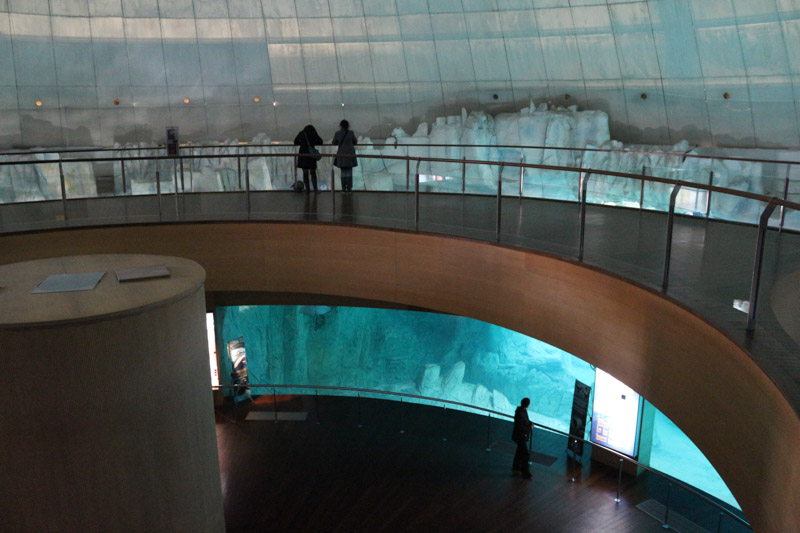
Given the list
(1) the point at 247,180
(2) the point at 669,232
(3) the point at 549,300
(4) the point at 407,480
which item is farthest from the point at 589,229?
(1) the point at 247,180

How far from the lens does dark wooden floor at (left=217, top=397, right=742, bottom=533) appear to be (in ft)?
31.4

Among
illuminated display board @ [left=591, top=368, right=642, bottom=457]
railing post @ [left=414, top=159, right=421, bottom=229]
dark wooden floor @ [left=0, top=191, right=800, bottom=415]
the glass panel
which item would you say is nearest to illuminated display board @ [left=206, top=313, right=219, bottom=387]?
dark wooden floor @ [left=0, top=191, right=800, bottom=415]

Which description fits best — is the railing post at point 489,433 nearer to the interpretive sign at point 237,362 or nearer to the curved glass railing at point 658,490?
the curved glass railing at point 658,490

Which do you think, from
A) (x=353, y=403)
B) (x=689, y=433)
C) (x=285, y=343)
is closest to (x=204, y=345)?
(x=689, y=433)

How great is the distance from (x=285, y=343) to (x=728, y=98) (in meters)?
17.2

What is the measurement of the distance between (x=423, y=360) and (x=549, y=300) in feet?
67.3

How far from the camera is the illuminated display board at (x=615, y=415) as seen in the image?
1102cm

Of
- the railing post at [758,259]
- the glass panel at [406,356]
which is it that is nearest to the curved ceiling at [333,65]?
the glass panel at [406,356]

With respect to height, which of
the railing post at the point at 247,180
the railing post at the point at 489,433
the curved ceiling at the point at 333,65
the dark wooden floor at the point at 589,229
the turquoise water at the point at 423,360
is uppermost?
the curved ceiling at the point at 333,65

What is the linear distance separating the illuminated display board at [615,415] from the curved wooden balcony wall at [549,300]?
2.76m

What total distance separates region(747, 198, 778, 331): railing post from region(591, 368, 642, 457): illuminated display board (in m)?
5.86

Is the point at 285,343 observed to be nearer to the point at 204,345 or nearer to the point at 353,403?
the point at 353,403

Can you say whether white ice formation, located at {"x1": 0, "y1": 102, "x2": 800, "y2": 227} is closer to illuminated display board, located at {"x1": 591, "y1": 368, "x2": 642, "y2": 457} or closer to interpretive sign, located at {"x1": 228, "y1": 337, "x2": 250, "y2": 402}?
illuminated display board, located at {"x1": 591, "y1": 368, "x2": 642, "y2": 457}

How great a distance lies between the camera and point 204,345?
6516 millimetres
